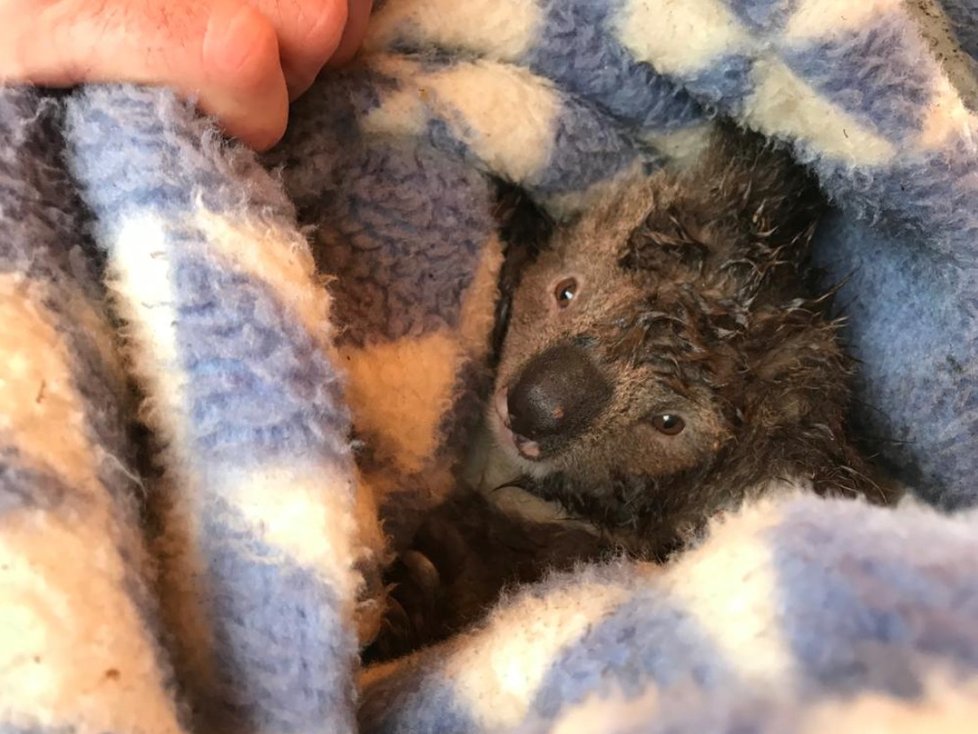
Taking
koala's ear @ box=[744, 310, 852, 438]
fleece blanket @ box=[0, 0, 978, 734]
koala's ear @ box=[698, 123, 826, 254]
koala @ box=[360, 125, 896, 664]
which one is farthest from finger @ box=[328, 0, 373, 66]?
koala's ear @ box=[744, 310, 852, 438]

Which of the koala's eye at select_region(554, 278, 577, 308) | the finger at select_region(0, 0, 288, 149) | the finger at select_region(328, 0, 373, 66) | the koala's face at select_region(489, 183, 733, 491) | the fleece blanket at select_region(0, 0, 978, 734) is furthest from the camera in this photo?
the koala's eye at select_region(554, 278, 577, 308)

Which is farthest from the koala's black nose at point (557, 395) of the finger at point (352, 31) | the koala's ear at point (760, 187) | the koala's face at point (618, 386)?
the finger at point (352, 31)

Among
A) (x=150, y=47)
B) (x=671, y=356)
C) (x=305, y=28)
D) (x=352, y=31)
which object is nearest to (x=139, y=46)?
(x=150, y=47)

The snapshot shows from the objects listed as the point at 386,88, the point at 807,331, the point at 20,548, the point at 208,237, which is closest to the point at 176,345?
the point at 208,237

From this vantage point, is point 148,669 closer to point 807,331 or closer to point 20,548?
point 20,548

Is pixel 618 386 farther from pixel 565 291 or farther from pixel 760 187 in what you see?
pixel 760 187

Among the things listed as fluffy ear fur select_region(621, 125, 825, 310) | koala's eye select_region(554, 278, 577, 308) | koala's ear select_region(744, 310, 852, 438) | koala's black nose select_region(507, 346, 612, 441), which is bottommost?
koala's black nose select_region(507, 346, 612, 441)

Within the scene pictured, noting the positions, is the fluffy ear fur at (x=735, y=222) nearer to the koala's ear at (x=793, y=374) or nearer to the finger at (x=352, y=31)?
the koala's ear at (x=793, y=374)

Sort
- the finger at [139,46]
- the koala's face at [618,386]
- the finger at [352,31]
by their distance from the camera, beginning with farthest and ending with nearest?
the koala's face at [618,386]
the finger at [352,31]
the finger at [139,46]

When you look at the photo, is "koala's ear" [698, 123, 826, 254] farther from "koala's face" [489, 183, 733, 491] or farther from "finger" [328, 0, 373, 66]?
"finger" [328, 0, 373, 66]
